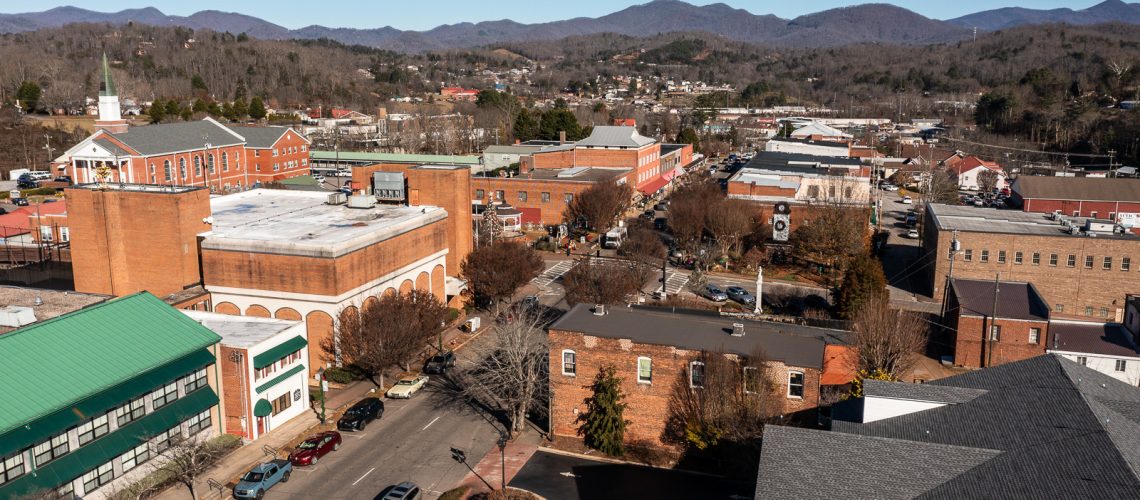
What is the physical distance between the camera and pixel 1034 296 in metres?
36.2

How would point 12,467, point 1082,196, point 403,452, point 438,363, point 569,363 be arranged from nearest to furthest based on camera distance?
point 12,467
point 403,452
point 569,363
point 438,363
point 1082,196

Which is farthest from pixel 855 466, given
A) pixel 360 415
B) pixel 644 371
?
pixel 360 415

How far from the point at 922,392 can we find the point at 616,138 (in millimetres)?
61298

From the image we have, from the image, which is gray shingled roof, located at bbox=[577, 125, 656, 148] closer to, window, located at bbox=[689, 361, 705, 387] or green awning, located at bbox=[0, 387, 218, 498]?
window, located at bbox=[689, 361, 705, 387]

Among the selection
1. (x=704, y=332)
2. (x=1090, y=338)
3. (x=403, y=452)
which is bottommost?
(x=403, y=452)

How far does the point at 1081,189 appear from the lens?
65562mm

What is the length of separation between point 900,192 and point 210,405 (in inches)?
3216

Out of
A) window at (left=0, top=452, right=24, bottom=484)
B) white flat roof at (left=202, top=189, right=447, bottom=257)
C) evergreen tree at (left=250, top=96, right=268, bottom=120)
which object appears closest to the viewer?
window at (left=0, top=452, right=24, bottom=484)

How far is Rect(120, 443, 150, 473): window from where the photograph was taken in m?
23.7

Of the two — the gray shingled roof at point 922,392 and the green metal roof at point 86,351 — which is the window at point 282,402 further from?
the gray shingled roof at point 922,392

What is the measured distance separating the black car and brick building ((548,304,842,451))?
682 centimetres

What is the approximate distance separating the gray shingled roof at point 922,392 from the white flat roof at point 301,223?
21.4 meters

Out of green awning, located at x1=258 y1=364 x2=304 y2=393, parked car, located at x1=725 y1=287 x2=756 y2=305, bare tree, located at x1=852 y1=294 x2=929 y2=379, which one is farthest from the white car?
parked car, located at x1=725 y1=287 x2=756 y2=305

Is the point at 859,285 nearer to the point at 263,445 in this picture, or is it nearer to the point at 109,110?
the point at 263,445
